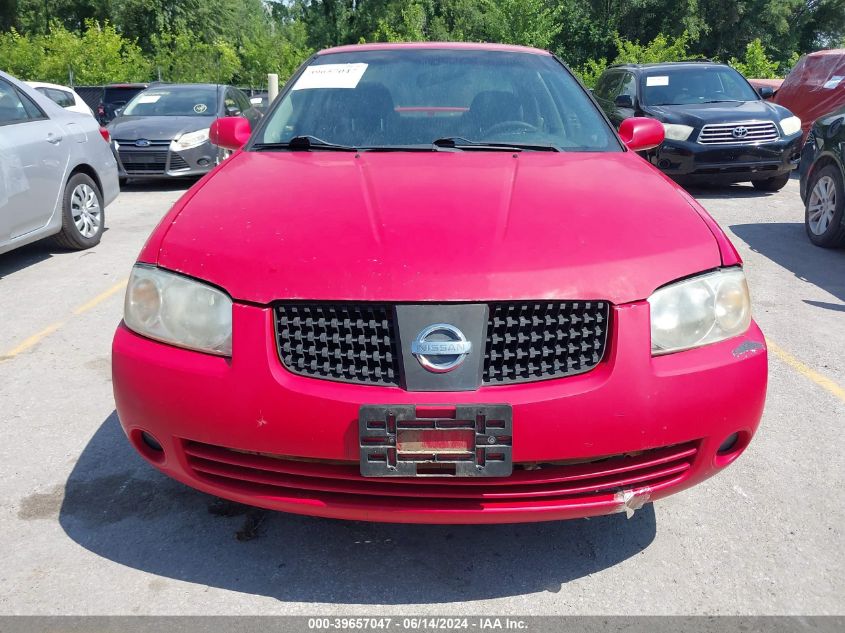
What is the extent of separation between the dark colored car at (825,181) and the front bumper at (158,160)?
24.4 ft

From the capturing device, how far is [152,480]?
3168 millimetres

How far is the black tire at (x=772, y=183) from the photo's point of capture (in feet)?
34.8

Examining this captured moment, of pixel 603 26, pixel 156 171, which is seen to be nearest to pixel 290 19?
pixel 603 26

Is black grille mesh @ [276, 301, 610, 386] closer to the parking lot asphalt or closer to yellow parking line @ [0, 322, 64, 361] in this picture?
the parking lot asphalt

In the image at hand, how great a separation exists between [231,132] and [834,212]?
5443mm

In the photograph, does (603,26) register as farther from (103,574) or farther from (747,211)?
(103,574)

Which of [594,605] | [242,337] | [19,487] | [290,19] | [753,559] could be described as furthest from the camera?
[290,19]

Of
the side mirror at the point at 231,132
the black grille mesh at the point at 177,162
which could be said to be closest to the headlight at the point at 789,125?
the black grille mesh at the point at 177,162

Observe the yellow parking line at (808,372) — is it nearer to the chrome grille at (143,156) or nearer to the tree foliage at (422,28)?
the chrome grille at (143,156)

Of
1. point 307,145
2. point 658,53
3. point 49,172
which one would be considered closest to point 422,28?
point 658,53

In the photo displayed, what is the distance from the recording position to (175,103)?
12.5 m

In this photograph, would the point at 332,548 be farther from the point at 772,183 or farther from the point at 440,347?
the point at 772,183

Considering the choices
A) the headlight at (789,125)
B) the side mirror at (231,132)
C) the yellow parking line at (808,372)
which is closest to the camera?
the side mirror at (231,132)

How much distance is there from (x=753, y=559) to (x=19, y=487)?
264 centimetres
